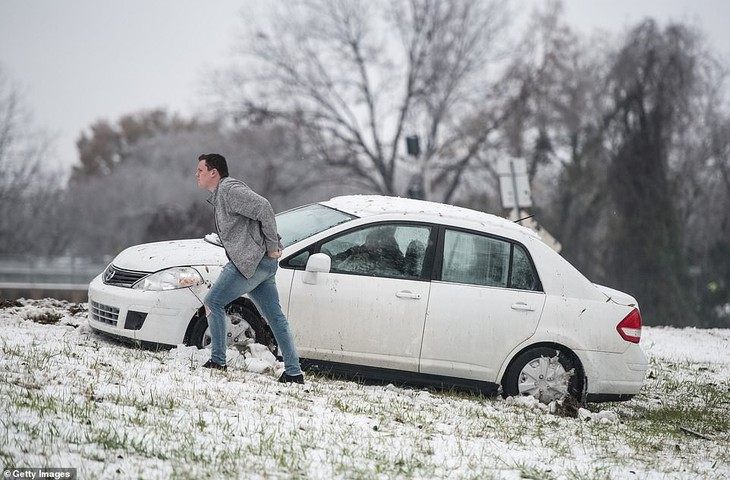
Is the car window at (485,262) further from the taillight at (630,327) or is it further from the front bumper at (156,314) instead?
the front bumper at (156,314)

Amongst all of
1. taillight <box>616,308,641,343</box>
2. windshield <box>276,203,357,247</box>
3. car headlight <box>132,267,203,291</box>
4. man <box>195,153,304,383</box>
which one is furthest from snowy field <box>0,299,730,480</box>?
windshield <box>276,203,357,247</box>

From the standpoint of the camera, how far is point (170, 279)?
8.09m

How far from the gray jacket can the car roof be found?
1326 mm

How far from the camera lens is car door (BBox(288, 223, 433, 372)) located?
8.11 metres

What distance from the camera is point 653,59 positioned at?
1171 inches

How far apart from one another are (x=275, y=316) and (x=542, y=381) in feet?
8.34

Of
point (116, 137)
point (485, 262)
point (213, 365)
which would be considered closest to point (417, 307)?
point (485, 262)

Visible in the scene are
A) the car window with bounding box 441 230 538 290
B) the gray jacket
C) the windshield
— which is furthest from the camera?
the windshield

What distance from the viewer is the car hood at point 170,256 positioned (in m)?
8.20

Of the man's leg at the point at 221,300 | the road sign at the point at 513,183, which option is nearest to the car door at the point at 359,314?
the man's leg at the point at 221,300

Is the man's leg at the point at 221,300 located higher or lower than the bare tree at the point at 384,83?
lower

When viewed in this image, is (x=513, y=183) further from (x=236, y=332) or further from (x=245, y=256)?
(x=245, y=256)

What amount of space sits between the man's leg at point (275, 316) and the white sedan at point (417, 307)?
56cm

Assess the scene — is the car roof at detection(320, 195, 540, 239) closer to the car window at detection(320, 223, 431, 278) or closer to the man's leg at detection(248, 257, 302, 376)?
the car window at detection(320, 223, 431, 278)
